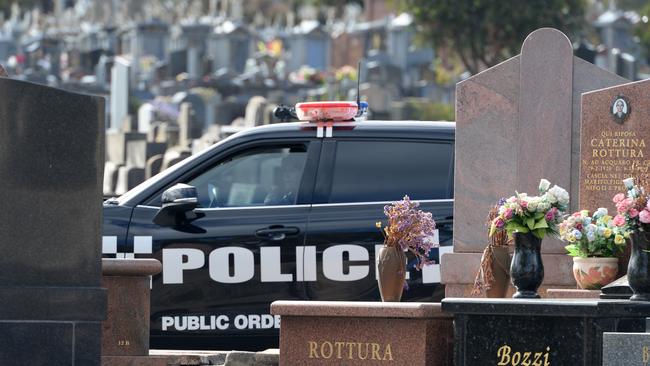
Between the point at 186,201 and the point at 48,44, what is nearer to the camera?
the point at 186,201

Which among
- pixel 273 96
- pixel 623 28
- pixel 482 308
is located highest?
pixel 623 28

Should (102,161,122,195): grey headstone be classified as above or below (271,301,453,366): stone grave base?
above

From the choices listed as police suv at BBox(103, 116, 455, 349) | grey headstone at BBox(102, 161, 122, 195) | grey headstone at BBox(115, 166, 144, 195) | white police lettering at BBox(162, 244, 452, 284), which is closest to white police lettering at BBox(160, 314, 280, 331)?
police suv at BBox(103, 116, 455, 349)

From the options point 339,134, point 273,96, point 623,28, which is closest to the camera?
point 339,134

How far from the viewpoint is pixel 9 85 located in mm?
8414

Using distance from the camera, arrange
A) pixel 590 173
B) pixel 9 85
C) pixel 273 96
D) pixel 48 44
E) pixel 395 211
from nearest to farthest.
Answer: pixel 9 85, pixel 395 211, pixel 590 173, pixel 273 96, pixel 48 44

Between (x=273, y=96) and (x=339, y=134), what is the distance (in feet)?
86.0

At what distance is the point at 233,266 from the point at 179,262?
13.6 inches

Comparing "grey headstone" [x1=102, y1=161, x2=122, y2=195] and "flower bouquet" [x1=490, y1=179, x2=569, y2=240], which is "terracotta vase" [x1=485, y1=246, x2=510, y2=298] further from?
"grey headstone" [x1=102, y1=161, x2=122, y2=195]

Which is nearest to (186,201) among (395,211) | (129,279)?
(129,279)

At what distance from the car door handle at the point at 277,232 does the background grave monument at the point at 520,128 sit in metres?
1.03

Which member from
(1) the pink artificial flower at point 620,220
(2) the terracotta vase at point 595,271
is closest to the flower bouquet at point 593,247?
(2) the terracotta vase at point 595,271

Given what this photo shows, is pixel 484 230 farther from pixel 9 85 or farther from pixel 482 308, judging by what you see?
pixel 9 85

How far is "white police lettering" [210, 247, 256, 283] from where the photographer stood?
1045 cm
